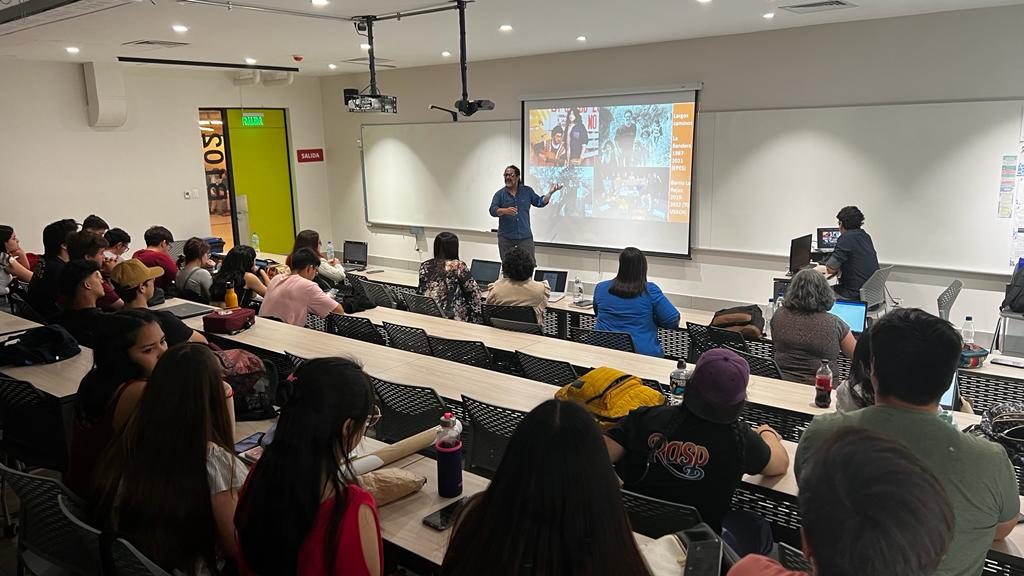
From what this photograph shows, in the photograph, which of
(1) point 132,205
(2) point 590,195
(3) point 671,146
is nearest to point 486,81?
(2) point 590,195

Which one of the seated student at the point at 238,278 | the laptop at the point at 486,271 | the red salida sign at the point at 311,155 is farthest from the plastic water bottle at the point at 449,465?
the red salida sign at the point at 311,155

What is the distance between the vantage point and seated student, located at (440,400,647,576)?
1.38 meters

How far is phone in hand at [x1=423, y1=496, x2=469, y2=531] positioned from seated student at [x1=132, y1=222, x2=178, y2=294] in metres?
5.01

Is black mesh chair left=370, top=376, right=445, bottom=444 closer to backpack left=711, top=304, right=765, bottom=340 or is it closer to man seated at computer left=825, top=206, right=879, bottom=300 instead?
backpack left=711, top=304, right=765, bottom=340

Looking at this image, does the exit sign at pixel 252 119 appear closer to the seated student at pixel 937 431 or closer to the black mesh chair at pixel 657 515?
the black mesh chair at pixel 657 515

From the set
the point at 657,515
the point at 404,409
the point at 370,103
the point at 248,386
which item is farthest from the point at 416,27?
the point at 657,515

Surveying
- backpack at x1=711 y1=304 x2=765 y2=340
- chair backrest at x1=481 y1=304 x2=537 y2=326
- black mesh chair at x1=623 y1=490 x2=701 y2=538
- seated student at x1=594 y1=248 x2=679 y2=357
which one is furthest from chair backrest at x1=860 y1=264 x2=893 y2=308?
black mesh chair at x1=623 y1=490 x2=701 y2=538

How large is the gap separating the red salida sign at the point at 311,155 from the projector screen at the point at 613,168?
4.14 m

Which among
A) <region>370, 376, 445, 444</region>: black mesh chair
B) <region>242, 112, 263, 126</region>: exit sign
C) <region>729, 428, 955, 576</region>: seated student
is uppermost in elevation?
<region>242, 112, 263, 126</region>: exit sign

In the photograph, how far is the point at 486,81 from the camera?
9.34 meters

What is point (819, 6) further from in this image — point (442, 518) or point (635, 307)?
point (442, 518)

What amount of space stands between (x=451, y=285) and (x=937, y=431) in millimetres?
4273

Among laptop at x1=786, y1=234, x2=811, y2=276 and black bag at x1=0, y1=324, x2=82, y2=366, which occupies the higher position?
laptop at x1=786, y1=234, x2=811, y2=276

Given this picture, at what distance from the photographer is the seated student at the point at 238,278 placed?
19.1ft
